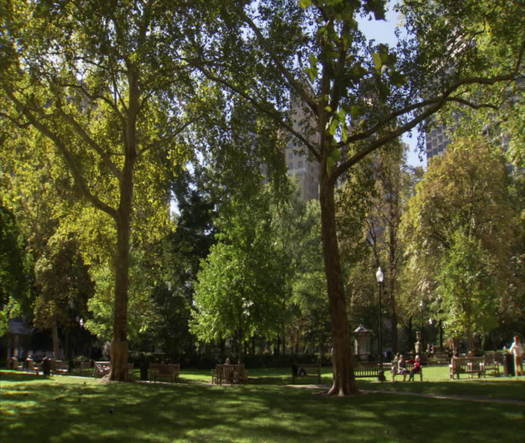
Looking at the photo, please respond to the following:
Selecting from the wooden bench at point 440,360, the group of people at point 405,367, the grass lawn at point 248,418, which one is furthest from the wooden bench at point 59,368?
the wooden bench at point 440,360

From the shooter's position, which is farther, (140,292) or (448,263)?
(140,292)

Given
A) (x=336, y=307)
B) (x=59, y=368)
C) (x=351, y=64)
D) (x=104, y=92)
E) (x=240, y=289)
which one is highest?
(x=104, y=92)

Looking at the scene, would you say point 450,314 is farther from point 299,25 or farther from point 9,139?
point 9,139

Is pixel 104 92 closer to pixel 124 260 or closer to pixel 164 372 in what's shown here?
pixel 124 260

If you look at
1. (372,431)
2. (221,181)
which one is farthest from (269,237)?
(372,431)

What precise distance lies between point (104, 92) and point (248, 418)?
19.5 m

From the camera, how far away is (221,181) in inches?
877

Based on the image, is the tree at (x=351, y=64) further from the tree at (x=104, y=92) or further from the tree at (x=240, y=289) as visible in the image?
the tree at (x=240, y=289)

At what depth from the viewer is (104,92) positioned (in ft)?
85.6

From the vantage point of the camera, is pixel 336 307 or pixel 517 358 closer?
pixel 336 307

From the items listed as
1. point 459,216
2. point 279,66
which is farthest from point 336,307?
point 459,216

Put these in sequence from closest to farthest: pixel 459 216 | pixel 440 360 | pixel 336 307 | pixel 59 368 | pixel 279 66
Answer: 1. pixel 336 307
2. pixel 279 66
3. pixel 59 368
4. pixel 440 360
5. pixel 459 216

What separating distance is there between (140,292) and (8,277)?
1890 centimetres

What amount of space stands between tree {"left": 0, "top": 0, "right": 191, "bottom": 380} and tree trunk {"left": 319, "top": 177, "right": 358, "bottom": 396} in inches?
276
